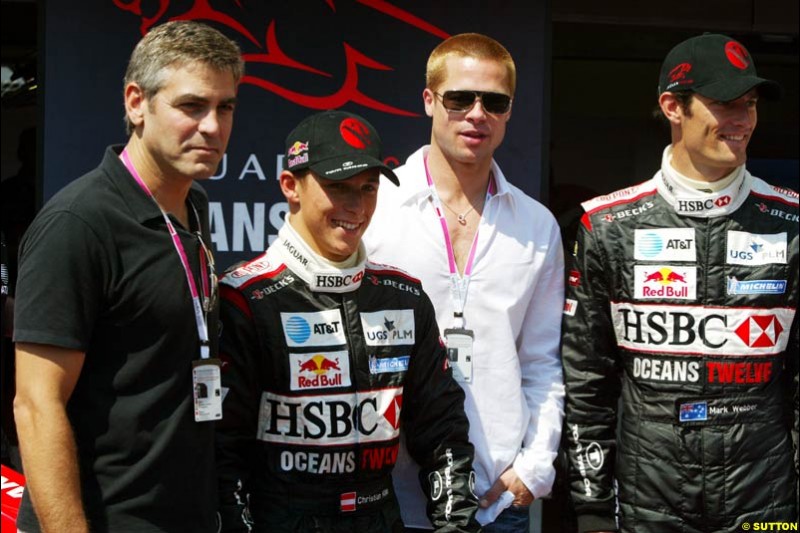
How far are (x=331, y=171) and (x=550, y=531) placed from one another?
309 centimetres

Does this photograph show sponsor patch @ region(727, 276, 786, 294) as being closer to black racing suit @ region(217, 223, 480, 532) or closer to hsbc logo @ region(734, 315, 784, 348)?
hsbc logo @ region(734, 315, 784, 348)

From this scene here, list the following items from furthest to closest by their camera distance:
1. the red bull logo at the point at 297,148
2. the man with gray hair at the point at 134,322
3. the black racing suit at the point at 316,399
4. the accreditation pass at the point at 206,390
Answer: the red bull logo at the point at 297,148 < the black racing suit at the point at 316,399 < the accreditation pass at the point at 206,390 < the man with gray hair at the point at 134,322

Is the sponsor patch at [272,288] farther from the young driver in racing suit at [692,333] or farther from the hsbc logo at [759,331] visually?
the hsbc logo at [759,331]

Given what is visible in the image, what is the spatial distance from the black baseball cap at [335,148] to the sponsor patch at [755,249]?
970mm

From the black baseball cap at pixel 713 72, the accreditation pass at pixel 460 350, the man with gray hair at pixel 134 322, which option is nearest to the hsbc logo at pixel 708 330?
the accreditation pass at pixel 460 350

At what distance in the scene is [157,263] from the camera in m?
2.13

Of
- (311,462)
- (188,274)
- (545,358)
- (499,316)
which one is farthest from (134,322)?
(545,358)

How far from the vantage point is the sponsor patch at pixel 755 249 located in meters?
2.94

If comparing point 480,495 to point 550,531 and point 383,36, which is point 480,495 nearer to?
point 383,36

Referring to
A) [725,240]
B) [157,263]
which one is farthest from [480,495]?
[157,263]

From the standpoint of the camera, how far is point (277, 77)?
417cm

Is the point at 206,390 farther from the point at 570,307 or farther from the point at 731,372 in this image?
the point at 731,372

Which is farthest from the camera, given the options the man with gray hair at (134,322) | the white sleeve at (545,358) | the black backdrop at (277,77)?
the black backdrop at (277,77)

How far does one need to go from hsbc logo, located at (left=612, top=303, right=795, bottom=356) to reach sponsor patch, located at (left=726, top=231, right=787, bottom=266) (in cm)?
13
